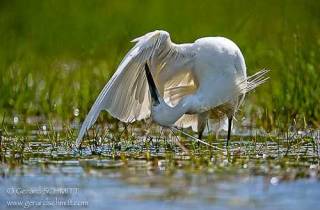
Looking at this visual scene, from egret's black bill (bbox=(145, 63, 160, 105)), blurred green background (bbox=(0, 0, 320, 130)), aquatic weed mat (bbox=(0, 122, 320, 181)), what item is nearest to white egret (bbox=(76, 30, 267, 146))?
egret's black bill (bbox=(145, 63, 160, 105))

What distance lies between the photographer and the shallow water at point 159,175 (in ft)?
20.1

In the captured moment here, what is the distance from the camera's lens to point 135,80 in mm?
8594

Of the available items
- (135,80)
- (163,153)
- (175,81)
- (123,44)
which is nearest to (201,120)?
(175,81)

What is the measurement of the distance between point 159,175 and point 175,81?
Answer: 226 centimetres

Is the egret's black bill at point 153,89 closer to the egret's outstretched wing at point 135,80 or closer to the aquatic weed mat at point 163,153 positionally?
the egret's outstretched wing at point 135,80

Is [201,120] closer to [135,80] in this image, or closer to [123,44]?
[135,80]

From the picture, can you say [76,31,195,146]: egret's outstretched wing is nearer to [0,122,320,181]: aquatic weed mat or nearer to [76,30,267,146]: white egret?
[76,30,267,146]: white egret

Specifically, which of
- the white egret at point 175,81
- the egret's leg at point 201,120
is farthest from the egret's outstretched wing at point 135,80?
the egret's leg at point 201,120

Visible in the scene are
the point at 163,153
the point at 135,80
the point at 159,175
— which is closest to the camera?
the point at 159,175

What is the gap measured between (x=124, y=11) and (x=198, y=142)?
31.1 ft

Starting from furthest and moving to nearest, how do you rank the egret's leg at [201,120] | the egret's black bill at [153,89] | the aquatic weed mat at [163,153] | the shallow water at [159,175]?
1. the egret's leg at [201,120]
2. the egret's black bill at [153,89]
3. the aquatic weed mat at [163,153]
4. the shallow water at [159,175]

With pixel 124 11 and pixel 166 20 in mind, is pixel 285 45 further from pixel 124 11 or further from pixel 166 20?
pixel 124 11

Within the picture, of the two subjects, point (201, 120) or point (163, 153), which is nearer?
point (163, 153)

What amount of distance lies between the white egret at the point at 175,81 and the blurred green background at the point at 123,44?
2.78 feet
